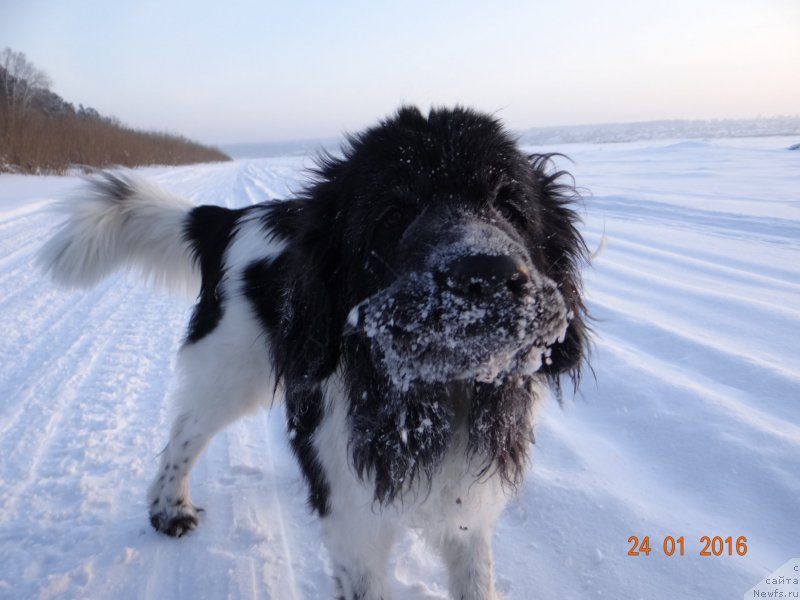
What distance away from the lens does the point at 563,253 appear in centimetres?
217

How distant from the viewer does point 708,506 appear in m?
2.30

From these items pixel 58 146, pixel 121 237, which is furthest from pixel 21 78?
pixel 121 237

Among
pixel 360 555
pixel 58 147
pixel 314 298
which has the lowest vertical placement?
pixel 360 555

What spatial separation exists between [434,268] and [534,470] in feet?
5.59

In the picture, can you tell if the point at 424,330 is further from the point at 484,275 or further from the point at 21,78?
the point at 21,78

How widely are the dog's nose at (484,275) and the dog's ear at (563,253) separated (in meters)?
0.72

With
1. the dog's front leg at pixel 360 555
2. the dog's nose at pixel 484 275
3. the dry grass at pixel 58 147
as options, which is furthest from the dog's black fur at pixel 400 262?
the dry grass at pixel 58 147

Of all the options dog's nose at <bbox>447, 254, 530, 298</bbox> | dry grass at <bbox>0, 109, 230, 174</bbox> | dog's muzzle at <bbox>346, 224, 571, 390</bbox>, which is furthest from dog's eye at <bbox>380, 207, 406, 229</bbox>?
dry grass at <bbox>0, 109, 230, 174</bbox>

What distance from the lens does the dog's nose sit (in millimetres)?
1366

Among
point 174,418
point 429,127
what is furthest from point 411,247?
point 174,418

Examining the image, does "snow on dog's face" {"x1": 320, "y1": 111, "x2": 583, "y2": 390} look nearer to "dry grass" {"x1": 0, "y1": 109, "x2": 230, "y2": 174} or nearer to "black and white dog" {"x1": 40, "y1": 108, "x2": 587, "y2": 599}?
"black and white dog" {"x1": 40, "y1": 108, "x2": 587, "y2": 599}

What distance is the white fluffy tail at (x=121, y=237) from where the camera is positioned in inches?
119

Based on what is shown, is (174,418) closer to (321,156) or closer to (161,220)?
(161,220)

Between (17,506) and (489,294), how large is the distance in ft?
8.73
